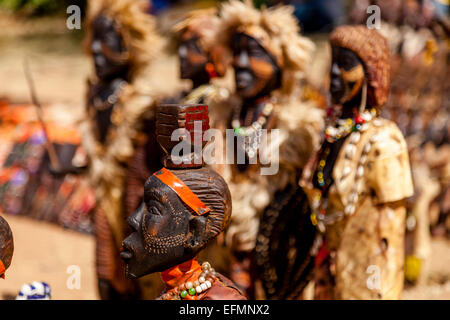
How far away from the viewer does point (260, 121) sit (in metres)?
4.06

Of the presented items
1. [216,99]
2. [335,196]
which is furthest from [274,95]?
[335,196]

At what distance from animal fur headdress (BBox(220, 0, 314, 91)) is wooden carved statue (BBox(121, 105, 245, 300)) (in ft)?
5.39

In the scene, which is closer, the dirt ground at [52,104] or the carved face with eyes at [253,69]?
the carved face with eyes at [253,69]

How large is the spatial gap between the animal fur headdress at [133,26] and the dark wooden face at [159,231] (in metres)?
2.92

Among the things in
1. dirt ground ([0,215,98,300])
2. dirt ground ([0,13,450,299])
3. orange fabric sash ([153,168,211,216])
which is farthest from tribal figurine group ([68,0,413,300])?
dirt ground ([0,13,450,299])

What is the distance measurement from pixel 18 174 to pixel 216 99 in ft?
16.2

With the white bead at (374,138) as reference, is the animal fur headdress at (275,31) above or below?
above

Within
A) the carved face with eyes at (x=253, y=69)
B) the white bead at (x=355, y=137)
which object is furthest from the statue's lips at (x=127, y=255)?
the carved face with eyes at (x=253, y=69)

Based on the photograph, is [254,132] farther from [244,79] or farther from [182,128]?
[182,128]

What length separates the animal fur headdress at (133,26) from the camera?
16.8 feet

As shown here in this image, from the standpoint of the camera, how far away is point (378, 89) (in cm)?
348

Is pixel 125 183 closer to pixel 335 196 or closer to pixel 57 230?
pixel 335 196

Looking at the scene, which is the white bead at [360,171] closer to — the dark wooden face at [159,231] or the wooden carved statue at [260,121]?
the wooden carved statue at [260,121]
